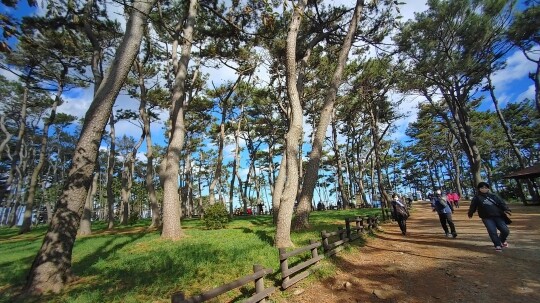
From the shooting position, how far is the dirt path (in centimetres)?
517

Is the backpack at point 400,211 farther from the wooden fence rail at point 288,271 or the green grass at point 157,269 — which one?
the wooden fence rail at point 288,271

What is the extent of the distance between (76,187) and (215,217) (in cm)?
862

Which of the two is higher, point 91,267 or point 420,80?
point 420,80

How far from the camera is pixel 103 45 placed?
17.0 meters

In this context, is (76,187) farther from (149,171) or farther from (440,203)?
(149,171)

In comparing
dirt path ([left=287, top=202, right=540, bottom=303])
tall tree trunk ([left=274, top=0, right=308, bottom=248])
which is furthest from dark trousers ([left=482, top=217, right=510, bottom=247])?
tall tree trunk ([left=274, top=0, right=308, bottom=248])

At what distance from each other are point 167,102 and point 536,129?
44.5 meters

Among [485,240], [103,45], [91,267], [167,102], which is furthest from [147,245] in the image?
[167,102]

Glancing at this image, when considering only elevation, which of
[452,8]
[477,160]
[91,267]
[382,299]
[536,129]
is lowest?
[382,299]

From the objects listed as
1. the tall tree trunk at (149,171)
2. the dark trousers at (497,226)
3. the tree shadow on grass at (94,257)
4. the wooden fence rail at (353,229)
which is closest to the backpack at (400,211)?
the wooden fence rail at (353,229)

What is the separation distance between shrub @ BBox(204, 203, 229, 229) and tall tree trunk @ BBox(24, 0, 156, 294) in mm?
7963

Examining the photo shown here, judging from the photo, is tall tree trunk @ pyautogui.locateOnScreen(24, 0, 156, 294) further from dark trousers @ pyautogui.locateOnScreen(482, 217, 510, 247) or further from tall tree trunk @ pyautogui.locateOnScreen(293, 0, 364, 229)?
dark trousers @ pyautogui.locateOnScreen(482, 217, 510, 247)

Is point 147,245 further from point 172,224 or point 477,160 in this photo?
point 477,160

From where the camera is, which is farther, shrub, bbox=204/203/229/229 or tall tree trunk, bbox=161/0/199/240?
shrub, bbox=204/203/229/229
